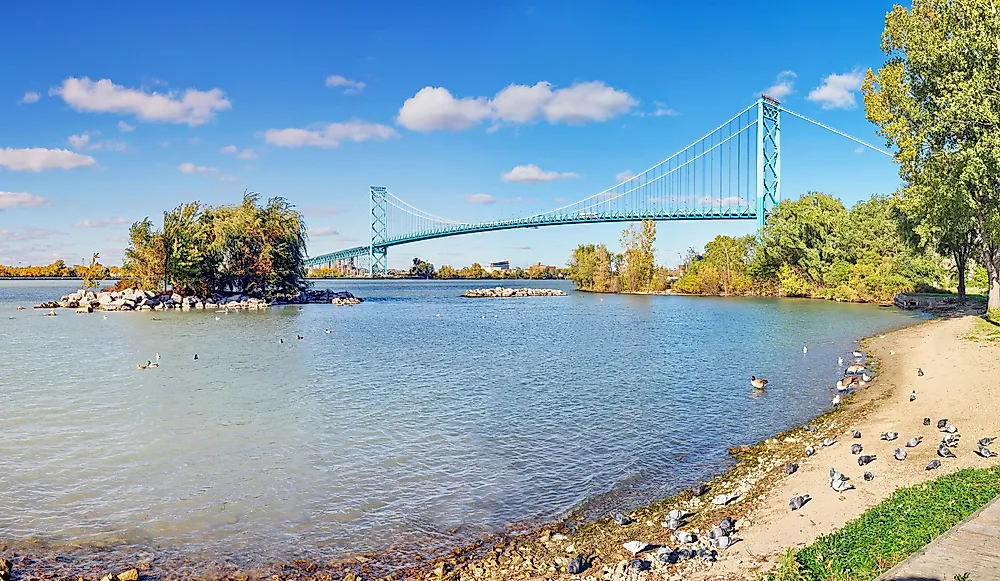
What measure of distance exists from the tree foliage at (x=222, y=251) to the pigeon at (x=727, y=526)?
43.9 meters

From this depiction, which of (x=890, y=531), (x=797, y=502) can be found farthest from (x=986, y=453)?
(x=890, y=531)

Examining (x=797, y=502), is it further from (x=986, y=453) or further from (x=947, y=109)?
(x=947, y=109)

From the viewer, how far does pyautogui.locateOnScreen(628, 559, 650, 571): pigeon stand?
5333 mm

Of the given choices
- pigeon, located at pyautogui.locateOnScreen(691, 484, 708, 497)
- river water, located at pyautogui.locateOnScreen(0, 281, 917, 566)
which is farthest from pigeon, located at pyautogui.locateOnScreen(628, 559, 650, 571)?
pigeon, located at pyautogui.locateOnScreen(691, 484, 708, 497)

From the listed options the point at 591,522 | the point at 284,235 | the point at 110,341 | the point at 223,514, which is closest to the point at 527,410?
the point at 591,522

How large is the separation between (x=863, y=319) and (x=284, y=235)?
121 ft

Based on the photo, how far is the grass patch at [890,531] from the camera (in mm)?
4570

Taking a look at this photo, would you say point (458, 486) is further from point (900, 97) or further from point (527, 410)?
point (900, 97)

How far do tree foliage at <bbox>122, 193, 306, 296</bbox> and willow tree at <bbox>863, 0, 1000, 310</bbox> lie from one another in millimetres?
38241

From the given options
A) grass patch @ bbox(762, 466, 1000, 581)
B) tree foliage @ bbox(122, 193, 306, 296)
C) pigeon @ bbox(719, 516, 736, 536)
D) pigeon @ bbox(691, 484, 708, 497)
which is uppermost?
tree foliage @ bbox(122, 193, 306, 296)

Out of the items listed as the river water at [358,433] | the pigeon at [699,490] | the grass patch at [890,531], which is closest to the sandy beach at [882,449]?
the grass patch at [890,531]

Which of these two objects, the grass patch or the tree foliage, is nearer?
the grass patch

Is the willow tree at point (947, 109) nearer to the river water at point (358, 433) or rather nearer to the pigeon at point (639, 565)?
the river water at point (358, 433)

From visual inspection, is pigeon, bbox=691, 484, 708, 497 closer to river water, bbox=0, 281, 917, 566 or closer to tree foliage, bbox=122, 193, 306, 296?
river water, bbox=0, 281, 917, 566
